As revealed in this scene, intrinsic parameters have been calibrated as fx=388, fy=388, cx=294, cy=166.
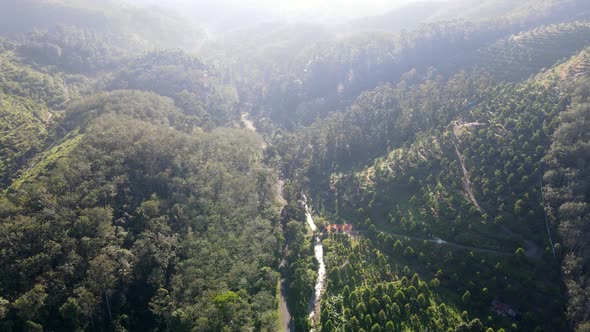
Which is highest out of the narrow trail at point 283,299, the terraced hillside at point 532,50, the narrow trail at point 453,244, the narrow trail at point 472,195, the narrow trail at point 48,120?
the terraced hillside at point 532,50

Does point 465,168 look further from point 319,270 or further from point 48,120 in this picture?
point 48,120

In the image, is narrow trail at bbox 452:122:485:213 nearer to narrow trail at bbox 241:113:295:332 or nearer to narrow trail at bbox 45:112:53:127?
narrow trail at bbox 241:113:295:332

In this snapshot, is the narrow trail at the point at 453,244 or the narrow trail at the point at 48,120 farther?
the narrow trail at the point at 48,120

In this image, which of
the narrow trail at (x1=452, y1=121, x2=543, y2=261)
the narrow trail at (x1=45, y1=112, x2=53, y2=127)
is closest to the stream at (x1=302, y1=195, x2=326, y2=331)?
the narrow trail at (x1=452, y1=121, x2=543, y2=261)

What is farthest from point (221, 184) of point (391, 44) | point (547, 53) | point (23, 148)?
point (391, 44)

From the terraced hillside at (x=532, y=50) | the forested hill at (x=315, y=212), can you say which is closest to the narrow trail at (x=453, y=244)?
the forested hill at (x=315, y=212)

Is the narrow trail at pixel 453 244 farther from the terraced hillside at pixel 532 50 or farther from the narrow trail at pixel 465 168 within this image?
the terraced hillside at pixel 532 50

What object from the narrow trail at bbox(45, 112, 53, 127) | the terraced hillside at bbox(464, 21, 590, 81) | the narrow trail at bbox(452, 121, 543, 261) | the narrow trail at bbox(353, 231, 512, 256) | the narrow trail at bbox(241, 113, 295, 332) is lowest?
the narrow trail at bbox(241, 113, 295, 332)

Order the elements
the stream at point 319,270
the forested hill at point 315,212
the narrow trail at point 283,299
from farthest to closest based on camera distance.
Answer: the stream at point 319,270, the narrow trail at point 283,299, the forested hill at point 315,212

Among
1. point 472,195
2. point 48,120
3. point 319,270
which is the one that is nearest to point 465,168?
point 472,195
